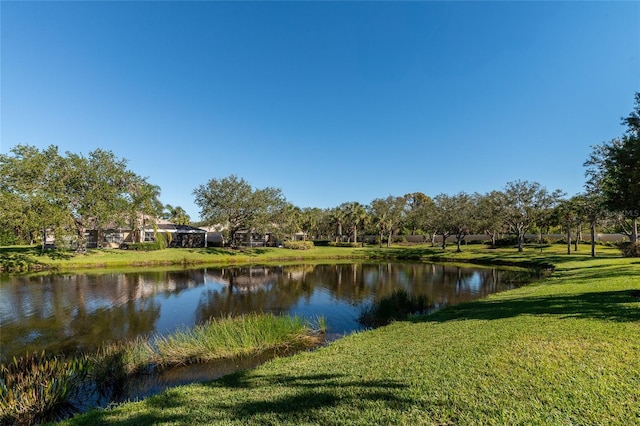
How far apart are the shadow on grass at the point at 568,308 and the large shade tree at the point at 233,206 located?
3704cm

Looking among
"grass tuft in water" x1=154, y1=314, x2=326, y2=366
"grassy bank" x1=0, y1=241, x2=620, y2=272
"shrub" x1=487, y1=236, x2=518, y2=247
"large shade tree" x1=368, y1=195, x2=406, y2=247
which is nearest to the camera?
"grass tuft in water" x1=154, y1=314, x2=326, y2=366

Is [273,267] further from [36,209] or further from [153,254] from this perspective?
[36,209]

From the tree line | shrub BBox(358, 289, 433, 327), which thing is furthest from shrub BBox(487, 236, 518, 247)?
shrub BBox(358, 289, 433, 327)

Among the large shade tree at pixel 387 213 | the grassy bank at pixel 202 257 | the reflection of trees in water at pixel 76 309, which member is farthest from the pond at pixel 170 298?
the large shade tree at pixel 387 213

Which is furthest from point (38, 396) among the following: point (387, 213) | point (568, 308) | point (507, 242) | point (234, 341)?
point (507, 242)

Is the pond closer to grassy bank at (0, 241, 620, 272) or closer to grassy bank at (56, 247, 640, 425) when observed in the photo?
grassy bank at (0, 241, 620, 272)

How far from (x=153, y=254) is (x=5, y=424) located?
1354 inches

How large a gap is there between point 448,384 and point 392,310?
32.6ft

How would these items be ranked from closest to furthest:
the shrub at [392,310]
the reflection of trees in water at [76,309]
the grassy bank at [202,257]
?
the reflection of trees in water at [76,309], the shrub at [392,310], the grassy bank at [202,257]

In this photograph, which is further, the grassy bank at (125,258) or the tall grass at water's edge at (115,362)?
the grassy bank at (125,258)

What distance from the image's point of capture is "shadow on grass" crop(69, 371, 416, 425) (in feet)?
15.3

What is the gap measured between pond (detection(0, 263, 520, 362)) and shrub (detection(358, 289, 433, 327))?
66 cm

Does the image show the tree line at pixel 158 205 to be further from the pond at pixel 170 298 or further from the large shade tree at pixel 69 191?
the pond at pixel 170 298

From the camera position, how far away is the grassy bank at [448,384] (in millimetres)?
4320
